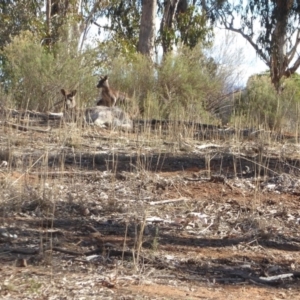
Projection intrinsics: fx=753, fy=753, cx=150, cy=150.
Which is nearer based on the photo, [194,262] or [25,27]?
[194,262]

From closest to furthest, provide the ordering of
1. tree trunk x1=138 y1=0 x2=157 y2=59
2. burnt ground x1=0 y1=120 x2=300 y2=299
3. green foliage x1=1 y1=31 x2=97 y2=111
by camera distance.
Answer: burnt ground x1=0 y1=120 x2=300 y2=299 < green foliage x1=1 y1=31 x2=97 y2=111 < tree trunk x1=138 y1=0 x2=157 y2=59

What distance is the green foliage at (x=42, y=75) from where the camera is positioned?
15602 mm

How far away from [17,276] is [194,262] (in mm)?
1314

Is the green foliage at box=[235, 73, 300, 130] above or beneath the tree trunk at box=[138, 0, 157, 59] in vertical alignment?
beneath

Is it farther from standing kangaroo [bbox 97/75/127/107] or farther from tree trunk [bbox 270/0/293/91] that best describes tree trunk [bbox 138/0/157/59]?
tree trunk [bbox 270/0/293/91]

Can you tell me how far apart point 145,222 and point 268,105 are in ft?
44.4

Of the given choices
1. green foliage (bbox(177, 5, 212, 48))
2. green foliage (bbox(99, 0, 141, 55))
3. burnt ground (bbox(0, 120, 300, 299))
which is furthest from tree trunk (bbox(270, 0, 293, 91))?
burnt ground (bbox(0, 120, 300, 299))

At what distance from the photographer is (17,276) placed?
4.73 metres

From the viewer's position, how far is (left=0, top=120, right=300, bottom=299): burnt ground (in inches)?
190

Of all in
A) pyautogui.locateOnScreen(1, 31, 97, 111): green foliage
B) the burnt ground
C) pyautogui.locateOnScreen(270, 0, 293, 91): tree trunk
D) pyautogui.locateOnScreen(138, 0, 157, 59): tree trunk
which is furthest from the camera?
pyautogui.locateOnScreen(270, 0, 293, 91): tree trunk

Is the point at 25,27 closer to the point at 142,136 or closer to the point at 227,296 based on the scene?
the point at 142,136

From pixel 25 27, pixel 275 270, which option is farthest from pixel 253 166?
pixel 25 27

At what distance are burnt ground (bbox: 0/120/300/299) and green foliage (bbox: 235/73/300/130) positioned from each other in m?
6.06

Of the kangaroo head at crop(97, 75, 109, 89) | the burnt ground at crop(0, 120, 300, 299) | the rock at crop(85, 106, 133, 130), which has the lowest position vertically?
the burnt ground at crop(0, 120, 300, 299)
